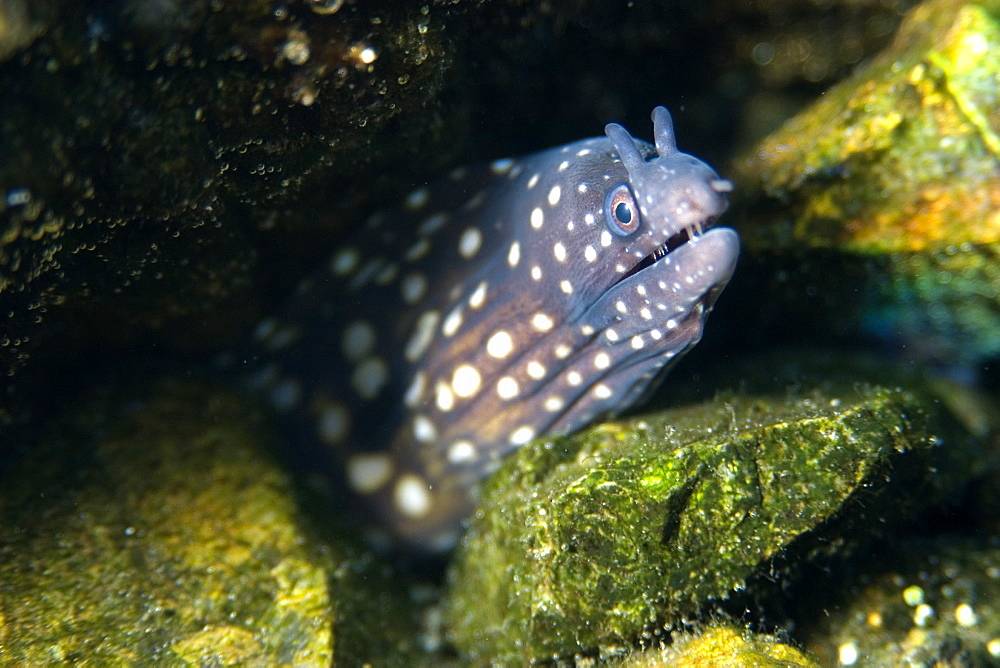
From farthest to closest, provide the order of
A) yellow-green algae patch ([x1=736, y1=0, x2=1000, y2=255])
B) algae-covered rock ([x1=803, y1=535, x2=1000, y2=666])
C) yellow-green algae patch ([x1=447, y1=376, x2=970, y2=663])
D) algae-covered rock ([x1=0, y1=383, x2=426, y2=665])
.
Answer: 1. yellow-green algae patch ([x1=736, y1=0, x2=1000, y2=255])
2. algae-covered rock ([x1=803, y1=535, x2=1000, y2=666])
3. algae-covered rock ([x1=0, y1=383, x2=426, y2=665])
4. yellow-green algae patch ([x1=447, y1=376, x2=970, y2=663])

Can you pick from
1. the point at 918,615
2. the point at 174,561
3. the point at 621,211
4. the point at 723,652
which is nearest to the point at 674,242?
the point at 621,211

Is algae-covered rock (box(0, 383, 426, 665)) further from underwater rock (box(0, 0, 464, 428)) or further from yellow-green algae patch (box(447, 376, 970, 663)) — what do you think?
Answer: yellow-green algae patch (box(447, 376, 970, 663))

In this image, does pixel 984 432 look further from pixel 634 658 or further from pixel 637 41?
pixel 637 41

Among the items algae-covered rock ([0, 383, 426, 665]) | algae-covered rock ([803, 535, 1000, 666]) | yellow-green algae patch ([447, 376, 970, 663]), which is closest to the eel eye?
Result: yellow-green algae patch ([447, 376, 970, 663])

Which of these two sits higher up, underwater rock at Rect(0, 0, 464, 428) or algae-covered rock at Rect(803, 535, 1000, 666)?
underwater rock at Rect(0, 0, 464, 428)

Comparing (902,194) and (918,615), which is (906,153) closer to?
(902,194)

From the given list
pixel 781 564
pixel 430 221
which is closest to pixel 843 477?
pixel 781 564

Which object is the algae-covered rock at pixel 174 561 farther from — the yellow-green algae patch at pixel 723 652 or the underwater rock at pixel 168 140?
the yellow-green algae patch at pixel 723 652
